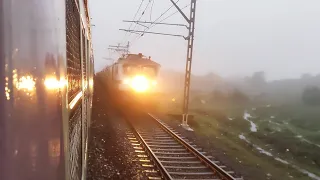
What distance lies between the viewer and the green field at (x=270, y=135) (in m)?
15.9

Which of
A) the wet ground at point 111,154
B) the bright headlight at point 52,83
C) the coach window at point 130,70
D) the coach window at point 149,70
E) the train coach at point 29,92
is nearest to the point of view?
the train coach at point 29,92

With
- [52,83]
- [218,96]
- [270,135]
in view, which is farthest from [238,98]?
[52,83]

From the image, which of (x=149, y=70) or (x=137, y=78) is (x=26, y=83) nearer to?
(x=137, y=78)

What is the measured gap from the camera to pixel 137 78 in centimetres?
2166

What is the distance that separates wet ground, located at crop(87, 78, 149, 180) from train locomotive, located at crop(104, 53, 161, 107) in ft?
15.5

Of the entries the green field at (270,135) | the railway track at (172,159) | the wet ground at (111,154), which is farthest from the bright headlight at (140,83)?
the railway track at (172,159)

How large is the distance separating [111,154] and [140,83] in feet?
37.3

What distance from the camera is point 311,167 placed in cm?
1900

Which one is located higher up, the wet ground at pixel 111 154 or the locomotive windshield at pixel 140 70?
the locomotive windshield at pixel 140 70

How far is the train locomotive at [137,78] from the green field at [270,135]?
348cm

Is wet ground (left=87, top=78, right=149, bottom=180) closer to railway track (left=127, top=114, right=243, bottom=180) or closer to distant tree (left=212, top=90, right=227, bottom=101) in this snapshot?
railway track (left=127, top=114, right=243, bottom=180)

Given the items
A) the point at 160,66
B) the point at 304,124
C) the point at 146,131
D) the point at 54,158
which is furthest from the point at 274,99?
the point at 54,158

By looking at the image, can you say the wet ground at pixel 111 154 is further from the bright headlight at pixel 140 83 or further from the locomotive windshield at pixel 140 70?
the locomotive windshield at pixel 140 70

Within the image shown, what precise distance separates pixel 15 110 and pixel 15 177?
17cm
